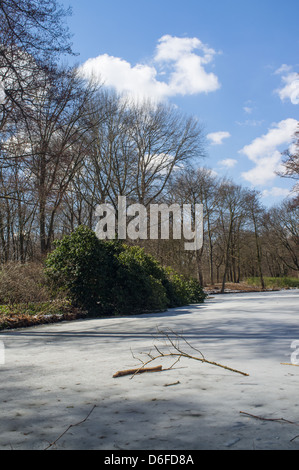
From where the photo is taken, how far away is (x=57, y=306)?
8.45 meters

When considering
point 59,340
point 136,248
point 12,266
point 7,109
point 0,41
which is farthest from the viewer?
point 136,248

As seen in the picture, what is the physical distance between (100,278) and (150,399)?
6961 mm

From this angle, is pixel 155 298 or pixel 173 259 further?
pixel 173 259

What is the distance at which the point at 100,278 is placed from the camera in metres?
9.10

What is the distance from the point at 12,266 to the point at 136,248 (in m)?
3.45

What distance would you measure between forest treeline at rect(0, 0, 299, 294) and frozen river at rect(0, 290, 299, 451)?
6225 millimetres

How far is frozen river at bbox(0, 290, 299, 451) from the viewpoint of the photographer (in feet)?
5.49

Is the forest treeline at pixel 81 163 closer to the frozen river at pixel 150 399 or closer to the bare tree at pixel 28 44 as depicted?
the bare tree at pixel 28 44

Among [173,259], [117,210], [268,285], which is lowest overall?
[268,285]

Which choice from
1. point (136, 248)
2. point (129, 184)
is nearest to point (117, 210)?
point (129, 184)

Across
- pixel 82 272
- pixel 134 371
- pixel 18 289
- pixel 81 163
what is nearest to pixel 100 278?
pixel 82 272

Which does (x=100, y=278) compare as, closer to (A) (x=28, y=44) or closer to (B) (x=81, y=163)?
(A) (x=28, y=44)

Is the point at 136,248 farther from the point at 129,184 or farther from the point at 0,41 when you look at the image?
the point at 129,184
